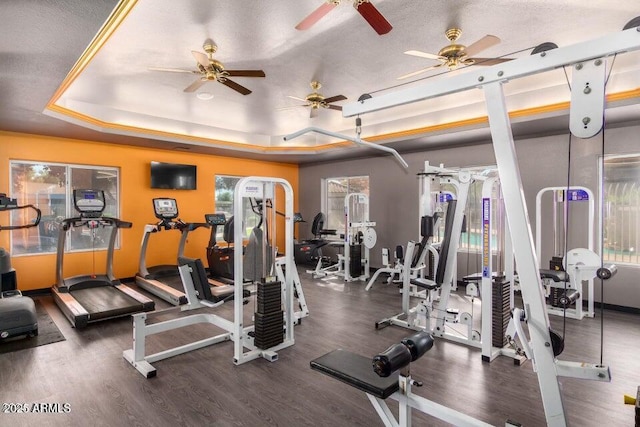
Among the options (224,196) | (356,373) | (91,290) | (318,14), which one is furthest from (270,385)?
(224,196)

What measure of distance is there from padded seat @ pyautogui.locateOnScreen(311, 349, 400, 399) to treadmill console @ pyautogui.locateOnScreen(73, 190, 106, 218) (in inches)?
182

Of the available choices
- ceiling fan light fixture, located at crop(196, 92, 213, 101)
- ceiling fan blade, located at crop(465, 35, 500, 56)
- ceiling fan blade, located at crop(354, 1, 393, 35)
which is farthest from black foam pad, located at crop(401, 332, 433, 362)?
ceiling fan light fixture, located at crop(196, 92, 213, 101)

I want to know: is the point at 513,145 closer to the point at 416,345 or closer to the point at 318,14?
the point at 416,345

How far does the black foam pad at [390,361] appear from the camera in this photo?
146 cm

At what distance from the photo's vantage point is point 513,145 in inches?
52.7

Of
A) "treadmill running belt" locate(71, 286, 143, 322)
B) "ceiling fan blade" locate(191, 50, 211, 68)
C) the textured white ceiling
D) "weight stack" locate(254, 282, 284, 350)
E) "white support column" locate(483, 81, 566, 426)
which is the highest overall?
the textured white ceiling

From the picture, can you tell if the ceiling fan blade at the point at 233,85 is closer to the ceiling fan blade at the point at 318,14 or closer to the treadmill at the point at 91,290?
the ceiling fan blade at the point at 318,14

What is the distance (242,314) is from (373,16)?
8.48 feet

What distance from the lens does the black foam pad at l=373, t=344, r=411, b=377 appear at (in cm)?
146

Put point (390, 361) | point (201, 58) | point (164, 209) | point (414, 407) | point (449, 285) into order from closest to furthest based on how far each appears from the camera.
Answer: point (390, 361) → point (414, 407) → point (201, 58) → point (449, 285) → point (164, 209)

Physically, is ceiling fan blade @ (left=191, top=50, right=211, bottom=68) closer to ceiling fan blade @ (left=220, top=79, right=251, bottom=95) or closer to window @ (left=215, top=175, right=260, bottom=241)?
ceiling fan blade @ (left=220, top=79, right=251, bottom=95)

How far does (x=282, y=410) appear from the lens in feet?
7.72

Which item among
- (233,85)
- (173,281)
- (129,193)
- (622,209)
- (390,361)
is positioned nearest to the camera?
(390,361)

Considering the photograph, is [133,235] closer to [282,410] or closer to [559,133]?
[282,410]
